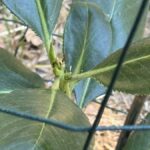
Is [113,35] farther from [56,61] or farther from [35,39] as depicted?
[35,39]

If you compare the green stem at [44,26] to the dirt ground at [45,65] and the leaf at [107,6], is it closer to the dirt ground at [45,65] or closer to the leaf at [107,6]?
the leaf at [107,6]

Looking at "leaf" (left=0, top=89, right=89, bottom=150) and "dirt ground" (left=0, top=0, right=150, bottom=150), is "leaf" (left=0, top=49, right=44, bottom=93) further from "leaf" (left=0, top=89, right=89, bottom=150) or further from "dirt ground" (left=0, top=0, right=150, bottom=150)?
"dirt ground" (left=0, top=0, right=150, bottom=150)

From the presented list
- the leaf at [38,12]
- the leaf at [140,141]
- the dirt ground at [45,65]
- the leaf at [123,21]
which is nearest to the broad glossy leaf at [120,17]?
the leaf at [123,21]

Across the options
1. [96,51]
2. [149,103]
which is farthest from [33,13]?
[149,103]

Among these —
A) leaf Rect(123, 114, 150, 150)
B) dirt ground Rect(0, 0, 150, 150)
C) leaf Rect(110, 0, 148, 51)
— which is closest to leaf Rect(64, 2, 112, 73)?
leaf Rect(110, 0, 148, 51)

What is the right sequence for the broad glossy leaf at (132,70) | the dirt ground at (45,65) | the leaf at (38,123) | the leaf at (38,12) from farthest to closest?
the dirt ground at (45,65) → the leaf at (38,12) → the broad glossy leaf at (132,70) → the leaf at (38,123)

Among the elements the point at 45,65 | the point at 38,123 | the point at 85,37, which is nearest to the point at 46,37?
the point at 85,37
